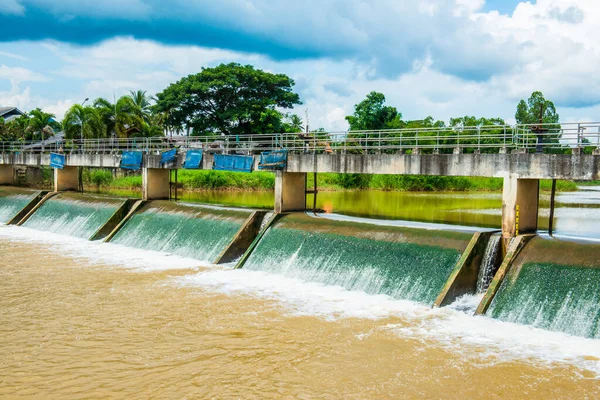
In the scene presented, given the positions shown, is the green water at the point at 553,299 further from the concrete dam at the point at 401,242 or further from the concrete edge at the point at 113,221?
the concrete edge at the point at 113,221

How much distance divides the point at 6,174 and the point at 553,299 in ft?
133

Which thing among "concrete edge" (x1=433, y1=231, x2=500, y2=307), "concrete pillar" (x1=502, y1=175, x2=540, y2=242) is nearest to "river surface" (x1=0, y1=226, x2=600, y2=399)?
"concrete edge" (x1=433, y1=231, x2=500, y2=307)

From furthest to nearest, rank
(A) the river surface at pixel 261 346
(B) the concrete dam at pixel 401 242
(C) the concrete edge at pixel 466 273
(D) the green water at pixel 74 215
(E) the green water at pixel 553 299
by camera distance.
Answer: (D) the green water at pixel 74 215
(C) the concrete edge at pixel 466 273
(B) the concrete dam at pixel 401 242
(E) the green water at pixel 553 299
(A) the river surface at pixel 261 346

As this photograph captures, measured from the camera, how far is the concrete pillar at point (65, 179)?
3638 centimetres

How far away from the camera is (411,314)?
14.3m

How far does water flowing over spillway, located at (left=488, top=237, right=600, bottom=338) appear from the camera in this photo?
12750 mm

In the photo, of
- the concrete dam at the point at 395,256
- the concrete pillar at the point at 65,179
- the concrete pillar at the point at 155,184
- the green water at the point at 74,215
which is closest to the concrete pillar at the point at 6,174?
the concrete pillar at the point at 65,179

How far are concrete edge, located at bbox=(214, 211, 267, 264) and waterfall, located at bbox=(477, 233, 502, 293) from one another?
9023 mm

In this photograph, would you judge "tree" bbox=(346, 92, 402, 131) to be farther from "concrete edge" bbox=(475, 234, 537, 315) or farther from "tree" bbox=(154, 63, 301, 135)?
"concrete edge" bbox=(475, 234, 537, 315)

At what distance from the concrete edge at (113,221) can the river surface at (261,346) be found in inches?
337

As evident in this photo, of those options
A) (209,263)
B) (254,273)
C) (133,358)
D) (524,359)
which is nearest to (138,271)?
(209,263)

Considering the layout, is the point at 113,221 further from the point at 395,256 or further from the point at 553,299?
the point at 553,299

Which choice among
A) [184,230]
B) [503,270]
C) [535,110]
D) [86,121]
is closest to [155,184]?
[184,230]

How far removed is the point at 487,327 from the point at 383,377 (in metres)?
3.79
